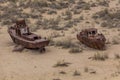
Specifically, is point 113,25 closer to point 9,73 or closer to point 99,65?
point 99,65

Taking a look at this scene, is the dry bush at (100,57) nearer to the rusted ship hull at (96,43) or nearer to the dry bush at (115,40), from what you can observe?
the rusted ship hull at (96,43)

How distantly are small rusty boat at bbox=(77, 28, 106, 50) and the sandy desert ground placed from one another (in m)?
0.24

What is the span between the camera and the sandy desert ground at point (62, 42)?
599 inches

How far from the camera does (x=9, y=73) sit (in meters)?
15.4

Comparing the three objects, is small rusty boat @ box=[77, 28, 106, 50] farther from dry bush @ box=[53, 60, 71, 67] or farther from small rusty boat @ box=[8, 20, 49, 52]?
dry bush @ box=[53, 60, 71, 67]

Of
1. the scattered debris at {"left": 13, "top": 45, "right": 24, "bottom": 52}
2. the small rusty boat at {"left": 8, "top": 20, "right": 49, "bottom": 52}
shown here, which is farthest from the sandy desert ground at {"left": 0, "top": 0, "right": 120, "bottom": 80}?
the small rusty boat at {"left": 8, "top": 20, "right": 49, "bottom": 52}

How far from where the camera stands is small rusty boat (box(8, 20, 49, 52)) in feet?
58.1

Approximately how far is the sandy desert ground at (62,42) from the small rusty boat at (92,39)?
9.6 inches

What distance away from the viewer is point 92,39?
18078 millimetres

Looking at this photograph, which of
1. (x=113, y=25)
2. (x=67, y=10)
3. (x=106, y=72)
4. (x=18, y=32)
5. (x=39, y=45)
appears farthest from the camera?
(x=67, y=10)

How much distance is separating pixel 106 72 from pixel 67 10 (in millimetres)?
12188

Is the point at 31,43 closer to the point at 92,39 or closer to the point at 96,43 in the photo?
the point at 92,39

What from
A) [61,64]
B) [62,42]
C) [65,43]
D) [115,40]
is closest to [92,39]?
[65,43]

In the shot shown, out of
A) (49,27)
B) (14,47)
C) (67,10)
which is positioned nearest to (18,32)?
(14,47)
